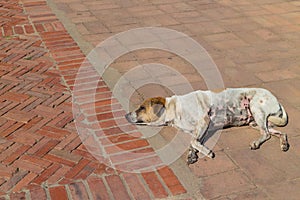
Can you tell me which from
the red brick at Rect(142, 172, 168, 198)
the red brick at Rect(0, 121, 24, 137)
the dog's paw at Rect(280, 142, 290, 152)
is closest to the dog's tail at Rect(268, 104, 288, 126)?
the dog's paw at Rect(280, 142, 290, 152)

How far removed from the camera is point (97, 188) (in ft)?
10.0

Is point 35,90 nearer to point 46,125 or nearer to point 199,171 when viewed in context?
point 46,125

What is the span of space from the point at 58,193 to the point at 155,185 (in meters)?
0.71

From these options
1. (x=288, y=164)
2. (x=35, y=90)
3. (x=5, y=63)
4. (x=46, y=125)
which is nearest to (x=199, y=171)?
(x=288, y=164)

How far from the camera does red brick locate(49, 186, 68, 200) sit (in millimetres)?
2965

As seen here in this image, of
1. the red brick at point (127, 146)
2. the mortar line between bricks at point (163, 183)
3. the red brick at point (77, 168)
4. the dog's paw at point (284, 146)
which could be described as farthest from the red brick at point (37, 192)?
the dog's paw at point (284, 146)

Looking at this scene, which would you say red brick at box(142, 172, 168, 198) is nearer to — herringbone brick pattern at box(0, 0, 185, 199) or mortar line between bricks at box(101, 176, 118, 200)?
herringbone brick pattern at box(0, 0, 185, 199)

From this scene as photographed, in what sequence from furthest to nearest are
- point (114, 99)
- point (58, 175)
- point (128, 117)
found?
point (114, 99) < point (128, 117) < point (58, 175)

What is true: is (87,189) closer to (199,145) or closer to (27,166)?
(27,166)

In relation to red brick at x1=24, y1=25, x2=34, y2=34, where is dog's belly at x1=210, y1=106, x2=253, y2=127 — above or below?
above

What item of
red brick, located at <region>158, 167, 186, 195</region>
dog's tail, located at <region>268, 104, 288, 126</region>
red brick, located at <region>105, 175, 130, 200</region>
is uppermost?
dog's tail, located at <region>268, 104, 288, 126</region>

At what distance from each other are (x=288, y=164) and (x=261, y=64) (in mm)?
1956

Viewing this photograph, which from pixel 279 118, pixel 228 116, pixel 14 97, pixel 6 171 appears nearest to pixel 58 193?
pixel 6 171

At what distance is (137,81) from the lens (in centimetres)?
458
